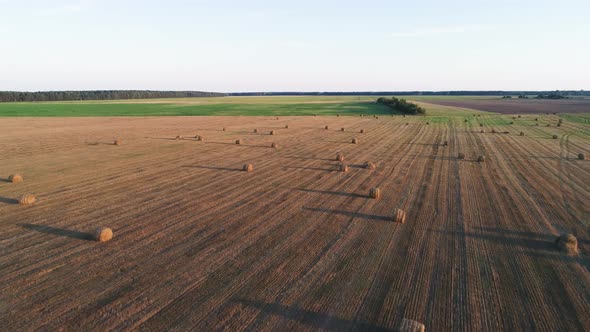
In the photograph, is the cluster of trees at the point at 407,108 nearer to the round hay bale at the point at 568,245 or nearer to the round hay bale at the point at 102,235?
the round hay bale at the point at 568,245

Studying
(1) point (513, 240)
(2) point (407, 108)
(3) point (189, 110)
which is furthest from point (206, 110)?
(1) point (513, 240)

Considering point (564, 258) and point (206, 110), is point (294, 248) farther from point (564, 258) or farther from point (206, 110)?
point (206, 110)

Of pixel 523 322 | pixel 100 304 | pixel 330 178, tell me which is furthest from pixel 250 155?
pixel 523 322

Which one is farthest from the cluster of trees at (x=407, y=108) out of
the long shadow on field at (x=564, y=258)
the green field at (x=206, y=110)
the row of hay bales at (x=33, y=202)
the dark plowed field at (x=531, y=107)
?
the row of hay bales at (x=33, y=202)

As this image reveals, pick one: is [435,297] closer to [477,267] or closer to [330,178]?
[477,267]

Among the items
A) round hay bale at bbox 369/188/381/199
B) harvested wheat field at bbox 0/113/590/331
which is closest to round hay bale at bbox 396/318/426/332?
harvested wheat field at bbox 0/113/590/331

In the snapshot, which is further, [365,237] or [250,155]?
[250,155]

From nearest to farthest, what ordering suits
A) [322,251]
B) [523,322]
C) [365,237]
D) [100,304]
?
[523,322]
[100,304]
[322,251]
[365,237]
